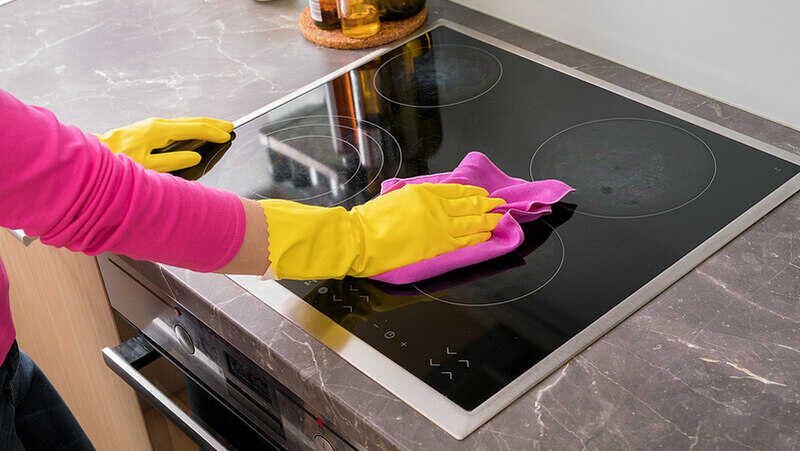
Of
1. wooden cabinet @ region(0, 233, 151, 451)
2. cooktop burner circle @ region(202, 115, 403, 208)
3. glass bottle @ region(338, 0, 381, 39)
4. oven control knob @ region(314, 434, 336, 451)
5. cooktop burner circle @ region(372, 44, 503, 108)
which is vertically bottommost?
wooden cabinet @ region(0, 233, 151, 451)

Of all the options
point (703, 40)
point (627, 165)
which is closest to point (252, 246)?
point (627, 165)

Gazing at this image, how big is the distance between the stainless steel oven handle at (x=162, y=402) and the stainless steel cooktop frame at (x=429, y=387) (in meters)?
0.26

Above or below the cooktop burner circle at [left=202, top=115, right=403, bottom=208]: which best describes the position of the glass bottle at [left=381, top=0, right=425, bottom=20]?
above

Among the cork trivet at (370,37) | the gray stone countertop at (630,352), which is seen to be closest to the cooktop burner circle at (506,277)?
the gray stone countertop at (630,352)

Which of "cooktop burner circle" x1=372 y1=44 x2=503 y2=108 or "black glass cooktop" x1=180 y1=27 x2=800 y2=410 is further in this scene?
"cooktop burner circle" x1=372 y1=44 x2=503 y2=108

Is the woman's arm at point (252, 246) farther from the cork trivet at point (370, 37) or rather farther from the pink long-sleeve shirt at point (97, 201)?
the cork trivet at point (370, 37)

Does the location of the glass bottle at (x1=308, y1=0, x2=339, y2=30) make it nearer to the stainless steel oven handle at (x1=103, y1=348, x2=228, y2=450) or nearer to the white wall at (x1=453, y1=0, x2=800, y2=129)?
the white wall at (x1=453, y1=0, x2=800, y2=129)

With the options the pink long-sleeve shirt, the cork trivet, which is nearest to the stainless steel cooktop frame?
the pink long-sleeve shirt

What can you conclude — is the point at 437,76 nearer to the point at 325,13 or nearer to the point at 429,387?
the point at 325,13

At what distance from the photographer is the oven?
97cm

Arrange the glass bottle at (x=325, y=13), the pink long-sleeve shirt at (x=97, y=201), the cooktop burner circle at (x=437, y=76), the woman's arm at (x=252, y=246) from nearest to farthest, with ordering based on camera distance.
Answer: the pink long-sleeve shirt at (x=97, y=201) < the woman's arm at (x=252, y=246) < the cooktop burner circle at (x=437, y=76) < the glass bottle at (x=325, y=13)

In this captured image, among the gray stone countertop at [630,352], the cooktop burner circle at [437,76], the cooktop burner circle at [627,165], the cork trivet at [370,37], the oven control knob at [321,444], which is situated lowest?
the oven control knob at [321,444]

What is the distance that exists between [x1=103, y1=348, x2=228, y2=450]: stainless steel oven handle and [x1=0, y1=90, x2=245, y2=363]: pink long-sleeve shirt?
13.7 inches

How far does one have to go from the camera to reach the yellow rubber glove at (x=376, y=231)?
91 centimetres
